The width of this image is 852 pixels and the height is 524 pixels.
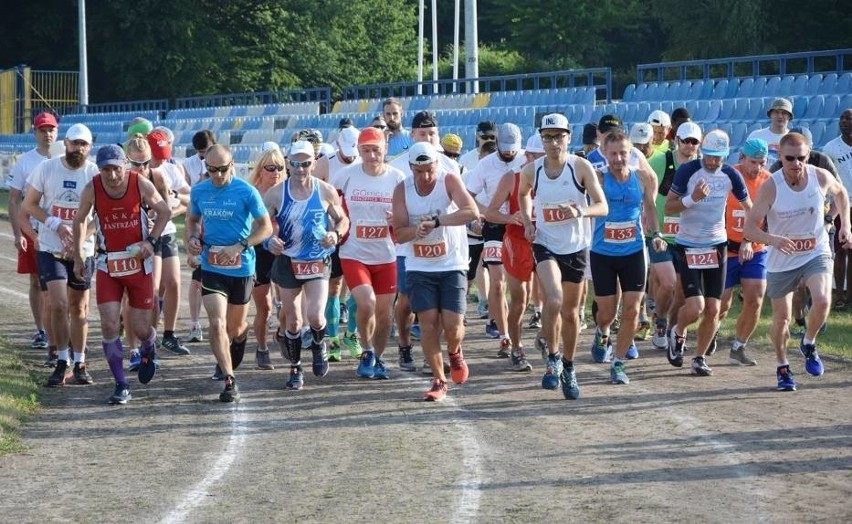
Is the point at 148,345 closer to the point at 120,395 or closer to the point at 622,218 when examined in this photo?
the point at 120,395

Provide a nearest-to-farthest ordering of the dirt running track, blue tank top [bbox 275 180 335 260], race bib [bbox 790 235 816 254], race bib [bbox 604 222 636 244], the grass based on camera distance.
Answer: the dirt running track < the grass < race bib [bbox 790 235 816 254] < race bib [bbox 604 222 636 244] < blue tank top [bbox 275 180 335 260]

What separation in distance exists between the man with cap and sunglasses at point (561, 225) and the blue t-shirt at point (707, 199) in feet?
4.25

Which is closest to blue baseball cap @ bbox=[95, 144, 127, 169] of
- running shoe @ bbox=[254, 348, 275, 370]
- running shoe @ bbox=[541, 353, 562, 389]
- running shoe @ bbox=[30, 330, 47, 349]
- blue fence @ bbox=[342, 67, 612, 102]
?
running shoe @ bbox=[254, 348, 275, 370]

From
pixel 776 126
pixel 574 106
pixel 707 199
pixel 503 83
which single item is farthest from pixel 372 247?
pixel 503 83

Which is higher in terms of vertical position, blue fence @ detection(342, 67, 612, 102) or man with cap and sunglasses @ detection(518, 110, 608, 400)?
blue fence @ detection(342, 67, 612, 102)

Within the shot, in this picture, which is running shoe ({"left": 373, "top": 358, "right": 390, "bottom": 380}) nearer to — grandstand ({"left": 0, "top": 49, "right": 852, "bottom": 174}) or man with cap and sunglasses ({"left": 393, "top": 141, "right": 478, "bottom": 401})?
man with cap and sunglasses ({"left": 393, "top": 141, "right": 478, "bottom": 401})

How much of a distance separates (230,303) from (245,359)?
2.28 meters

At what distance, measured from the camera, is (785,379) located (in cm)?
1184

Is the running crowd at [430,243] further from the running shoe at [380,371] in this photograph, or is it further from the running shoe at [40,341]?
the running shoe at [40,341]

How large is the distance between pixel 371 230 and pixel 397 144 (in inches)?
152

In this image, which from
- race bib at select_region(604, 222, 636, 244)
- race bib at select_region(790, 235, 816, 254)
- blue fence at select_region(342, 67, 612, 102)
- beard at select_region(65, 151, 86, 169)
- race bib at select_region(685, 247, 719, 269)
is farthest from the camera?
blue fence at select_region(342, 67, 612, 102)

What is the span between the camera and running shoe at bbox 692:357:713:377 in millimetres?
12750

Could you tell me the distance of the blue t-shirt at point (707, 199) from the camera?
12.7 meters

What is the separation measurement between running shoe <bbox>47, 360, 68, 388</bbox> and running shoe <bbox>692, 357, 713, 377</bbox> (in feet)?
17.5
